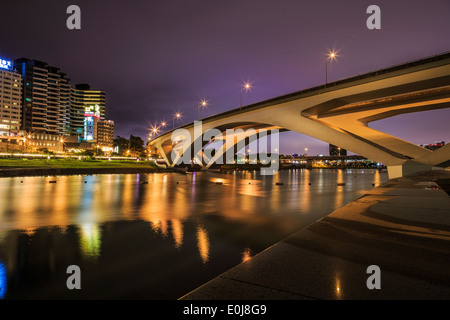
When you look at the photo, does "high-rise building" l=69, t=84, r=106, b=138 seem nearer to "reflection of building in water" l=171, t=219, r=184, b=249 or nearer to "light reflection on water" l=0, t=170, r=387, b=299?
"light reflection on water" l=0, t=170, r=387, b=299

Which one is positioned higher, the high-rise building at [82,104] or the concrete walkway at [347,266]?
the high-rise building at [82,104]

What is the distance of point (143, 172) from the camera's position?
5544cm

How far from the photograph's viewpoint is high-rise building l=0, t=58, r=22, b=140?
127 meters

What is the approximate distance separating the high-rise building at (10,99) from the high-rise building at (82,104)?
43721 millimetres

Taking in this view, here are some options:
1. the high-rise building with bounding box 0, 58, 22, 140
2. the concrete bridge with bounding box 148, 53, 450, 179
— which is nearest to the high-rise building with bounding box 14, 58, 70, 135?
the high-rise building with bounding box 0, 58, 22, 140

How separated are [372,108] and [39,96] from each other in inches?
6356

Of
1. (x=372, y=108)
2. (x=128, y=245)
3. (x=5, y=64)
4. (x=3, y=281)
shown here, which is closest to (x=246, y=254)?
(x=128, y=245)

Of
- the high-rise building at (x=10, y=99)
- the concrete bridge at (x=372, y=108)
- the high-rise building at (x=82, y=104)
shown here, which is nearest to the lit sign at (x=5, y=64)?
the high-rise building at (x=10, y=99)

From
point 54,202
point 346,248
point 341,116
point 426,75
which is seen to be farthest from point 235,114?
point 346,248

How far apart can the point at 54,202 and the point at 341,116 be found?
107 ft

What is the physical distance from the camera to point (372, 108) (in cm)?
3189

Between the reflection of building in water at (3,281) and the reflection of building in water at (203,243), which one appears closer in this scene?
the reflection of building in water at (3,281)

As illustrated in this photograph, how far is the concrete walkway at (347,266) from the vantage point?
9.70 feet

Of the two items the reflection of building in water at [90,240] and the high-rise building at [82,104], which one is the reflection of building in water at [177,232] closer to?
the reflection of building in water at [90,240]
